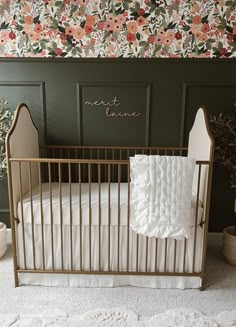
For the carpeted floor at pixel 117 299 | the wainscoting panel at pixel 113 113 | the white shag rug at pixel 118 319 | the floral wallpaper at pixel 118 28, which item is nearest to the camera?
the white shag rug at pixel 118 319

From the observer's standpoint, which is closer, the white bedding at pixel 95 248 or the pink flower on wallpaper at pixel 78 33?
the white bedding at pixel 95 248

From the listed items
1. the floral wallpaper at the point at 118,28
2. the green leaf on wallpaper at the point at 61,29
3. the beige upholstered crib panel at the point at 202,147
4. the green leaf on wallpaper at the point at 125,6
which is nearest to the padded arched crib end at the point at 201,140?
the beige upholstered crib panel at the point at 202,147

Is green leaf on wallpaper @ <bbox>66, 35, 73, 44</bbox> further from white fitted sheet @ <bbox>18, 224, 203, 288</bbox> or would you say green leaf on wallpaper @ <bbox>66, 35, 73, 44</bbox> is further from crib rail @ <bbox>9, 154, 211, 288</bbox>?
white fitted sheet @ <bbox>18, 224, 203, 288</bbox>

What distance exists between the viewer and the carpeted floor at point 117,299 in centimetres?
187

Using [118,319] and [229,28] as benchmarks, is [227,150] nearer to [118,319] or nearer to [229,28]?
[229,28]

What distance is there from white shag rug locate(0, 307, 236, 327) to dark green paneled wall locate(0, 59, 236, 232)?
1206 mm

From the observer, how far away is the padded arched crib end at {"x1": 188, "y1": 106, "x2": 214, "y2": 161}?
6.23 ft

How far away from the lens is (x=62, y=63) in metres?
2.56

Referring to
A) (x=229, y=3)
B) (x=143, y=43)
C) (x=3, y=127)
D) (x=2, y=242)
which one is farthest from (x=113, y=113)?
(x=2, y=242)

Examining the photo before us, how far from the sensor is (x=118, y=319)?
1.78 m

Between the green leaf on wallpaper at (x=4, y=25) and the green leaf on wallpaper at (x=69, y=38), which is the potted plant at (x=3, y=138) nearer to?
the green leaf on wallpaper at (x=4, y=25)

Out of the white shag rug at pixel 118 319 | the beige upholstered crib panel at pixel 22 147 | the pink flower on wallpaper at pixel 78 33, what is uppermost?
the pink flower on wallpaper at pixel 78 33

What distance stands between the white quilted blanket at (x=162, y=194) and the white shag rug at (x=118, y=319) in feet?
1.55

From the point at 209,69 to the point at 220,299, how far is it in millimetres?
1767
